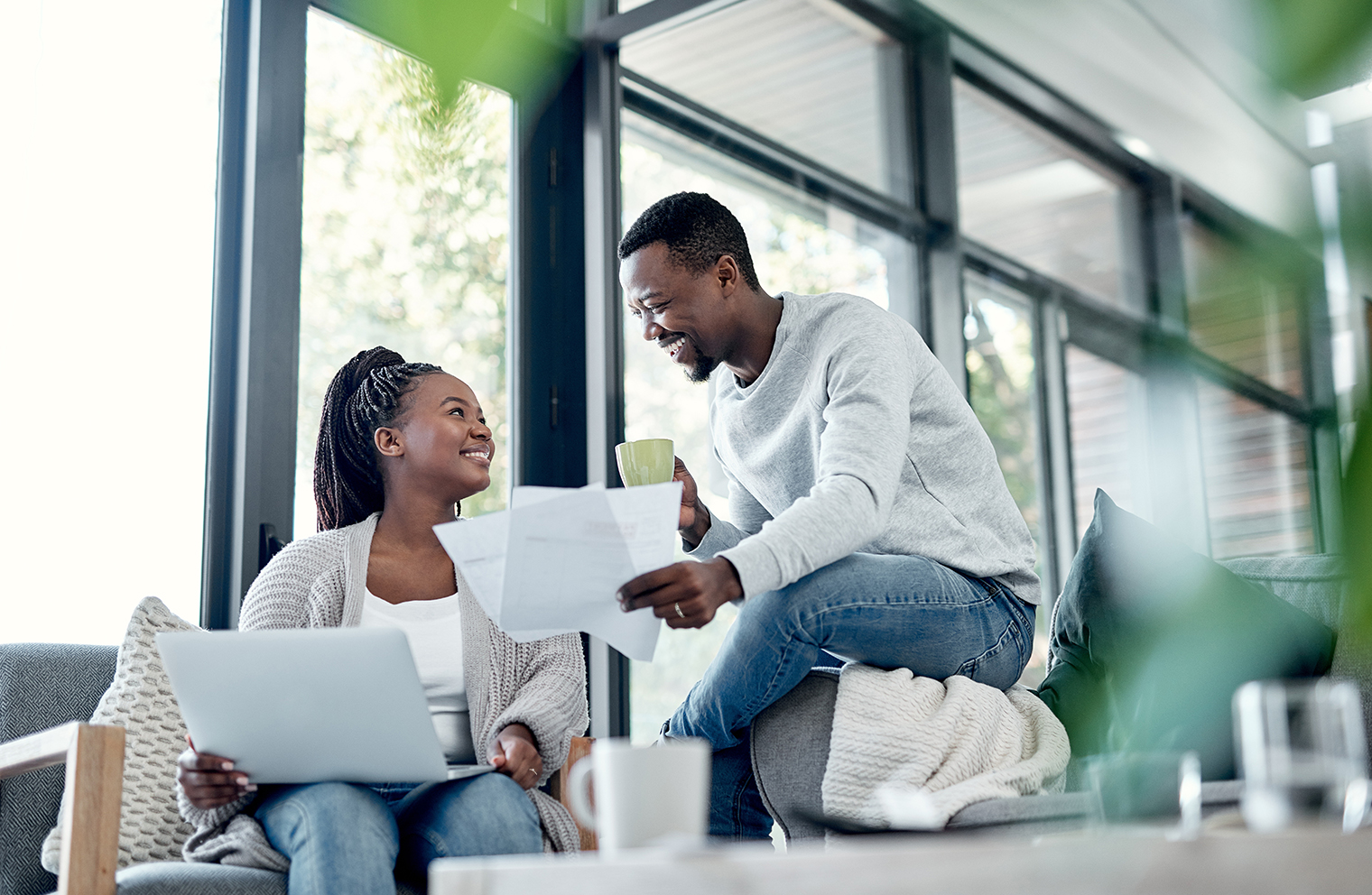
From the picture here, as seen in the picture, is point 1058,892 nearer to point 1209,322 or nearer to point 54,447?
point 1209,322

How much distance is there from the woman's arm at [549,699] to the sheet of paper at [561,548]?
0.32 metres

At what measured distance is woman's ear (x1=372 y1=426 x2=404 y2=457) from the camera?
198cm

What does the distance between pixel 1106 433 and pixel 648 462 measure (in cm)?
203

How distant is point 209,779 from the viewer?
A: 1.37 m

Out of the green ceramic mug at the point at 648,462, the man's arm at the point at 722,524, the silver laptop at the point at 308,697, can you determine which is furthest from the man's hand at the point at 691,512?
the silver laptop at the point at 308,697

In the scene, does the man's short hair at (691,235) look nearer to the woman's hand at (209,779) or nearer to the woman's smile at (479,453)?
the woman's smile at (479,453)

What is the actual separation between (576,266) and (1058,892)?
278cm

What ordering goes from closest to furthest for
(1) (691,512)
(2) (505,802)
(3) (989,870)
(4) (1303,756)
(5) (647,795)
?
(3) (989,870) < (4) (1303,756) < (5) (647,795) < (2) (505,802) < (1) (691,512)

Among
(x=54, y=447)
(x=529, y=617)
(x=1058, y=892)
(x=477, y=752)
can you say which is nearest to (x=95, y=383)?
(x=54, y=447)

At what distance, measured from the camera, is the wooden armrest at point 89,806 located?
Result: 1218 mm

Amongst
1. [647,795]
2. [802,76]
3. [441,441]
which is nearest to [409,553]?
[441,441]

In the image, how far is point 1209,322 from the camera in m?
0.49

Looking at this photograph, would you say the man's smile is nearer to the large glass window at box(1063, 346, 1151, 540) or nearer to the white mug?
the white mug

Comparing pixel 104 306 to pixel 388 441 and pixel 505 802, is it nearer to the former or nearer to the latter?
pixel 388 441
